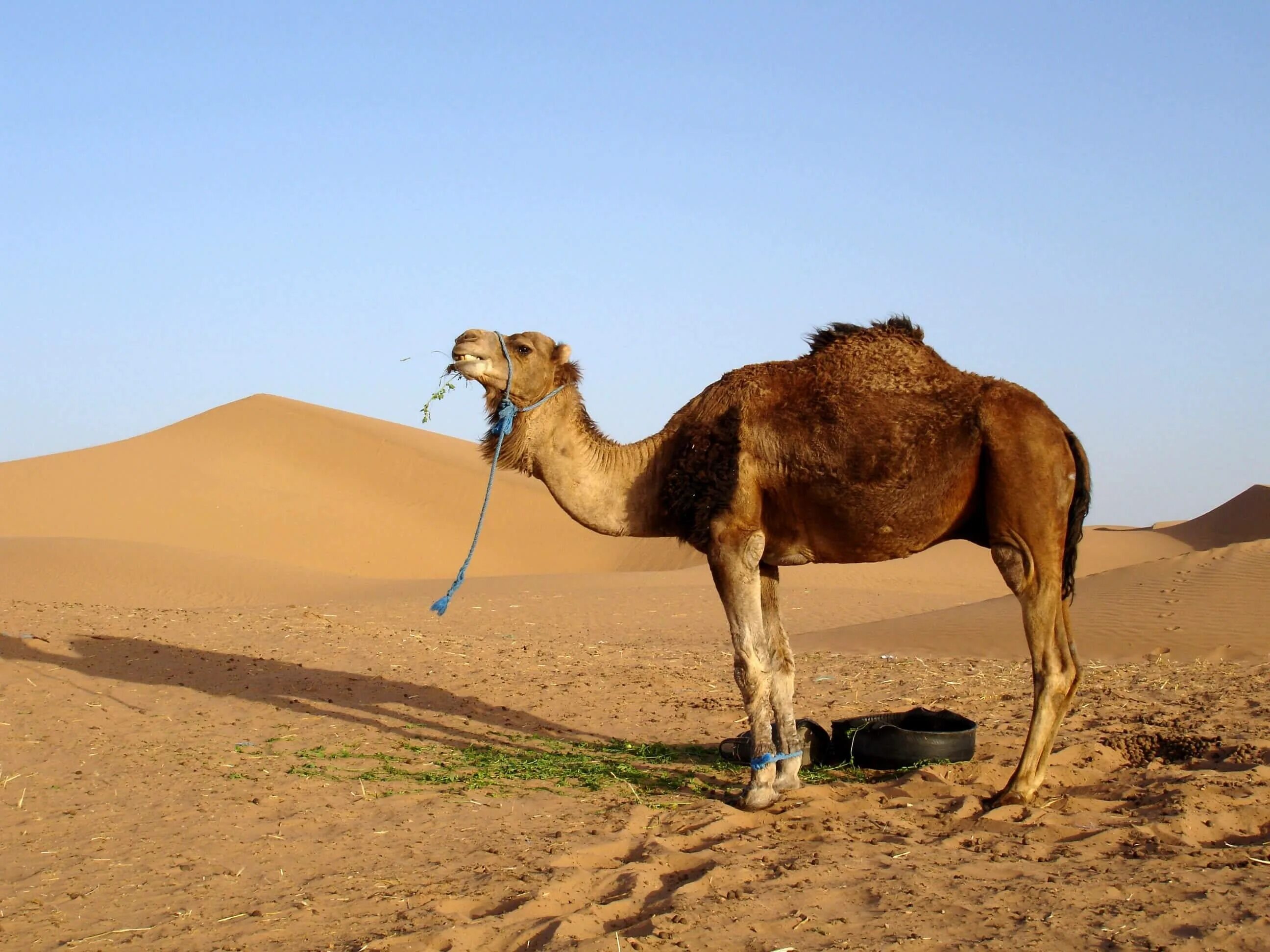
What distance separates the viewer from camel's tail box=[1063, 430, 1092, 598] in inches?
270

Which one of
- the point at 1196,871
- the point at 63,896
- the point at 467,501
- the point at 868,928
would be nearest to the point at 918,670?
the point at 1196,871

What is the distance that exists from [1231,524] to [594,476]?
132 ft

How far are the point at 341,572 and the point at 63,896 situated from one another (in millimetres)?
30097

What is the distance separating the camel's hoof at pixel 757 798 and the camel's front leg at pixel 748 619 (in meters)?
0.07

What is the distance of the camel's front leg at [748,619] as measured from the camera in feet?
22.9

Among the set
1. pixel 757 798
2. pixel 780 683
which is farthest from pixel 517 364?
pixel 757 798

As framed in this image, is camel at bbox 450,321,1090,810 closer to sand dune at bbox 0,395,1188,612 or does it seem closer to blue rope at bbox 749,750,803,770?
blue rope at bbox 749,750,803,770

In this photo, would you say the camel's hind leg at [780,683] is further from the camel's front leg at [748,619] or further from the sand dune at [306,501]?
the sand dune at [306,501]

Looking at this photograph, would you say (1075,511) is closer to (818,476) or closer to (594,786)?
(818,476)

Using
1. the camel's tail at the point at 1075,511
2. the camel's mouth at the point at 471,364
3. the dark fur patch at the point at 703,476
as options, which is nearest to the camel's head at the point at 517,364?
the camel's mouth at the point at 471,364

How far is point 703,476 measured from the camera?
710 cm

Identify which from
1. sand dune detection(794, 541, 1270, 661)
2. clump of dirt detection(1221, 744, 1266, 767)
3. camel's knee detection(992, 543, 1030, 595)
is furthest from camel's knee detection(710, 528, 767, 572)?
sand dune detection(794, 541, 1270, 661)

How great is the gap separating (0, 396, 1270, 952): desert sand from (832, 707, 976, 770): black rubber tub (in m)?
0.16

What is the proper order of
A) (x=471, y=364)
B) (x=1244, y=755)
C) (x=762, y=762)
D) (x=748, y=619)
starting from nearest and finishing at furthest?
(x=762, y=762) < (x=748, y=619) < (x=471, y=364) < (x=1244, y=755)
